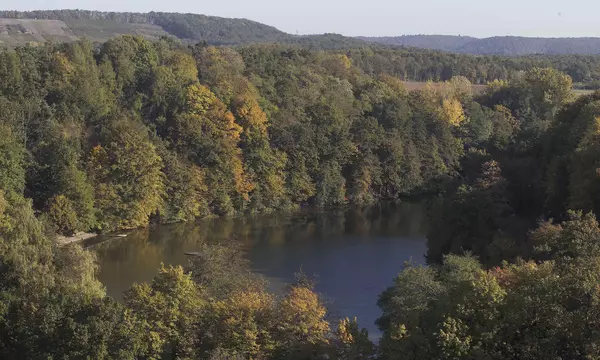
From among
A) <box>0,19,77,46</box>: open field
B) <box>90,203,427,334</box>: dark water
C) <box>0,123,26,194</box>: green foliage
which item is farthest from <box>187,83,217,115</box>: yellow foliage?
<box>0,19,77,46</box>: open field

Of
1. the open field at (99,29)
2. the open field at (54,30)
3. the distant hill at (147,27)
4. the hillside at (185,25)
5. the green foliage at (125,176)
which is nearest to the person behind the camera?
the green foliage at (125,176)

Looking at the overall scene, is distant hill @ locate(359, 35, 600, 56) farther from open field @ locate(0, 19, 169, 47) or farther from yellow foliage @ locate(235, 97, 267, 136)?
yellow foliage @ locate(235, 97, 267, 136)

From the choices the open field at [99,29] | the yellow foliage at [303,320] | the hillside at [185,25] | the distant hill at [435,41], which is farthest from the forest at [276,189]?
the distant hill at [435,41]

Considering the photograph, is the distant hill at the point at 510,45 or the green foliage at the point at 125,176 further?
the distant hill at the point at 510,45

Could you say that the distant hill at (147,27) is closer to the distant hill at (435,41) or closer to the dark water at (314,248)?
the dark water at (314,248)

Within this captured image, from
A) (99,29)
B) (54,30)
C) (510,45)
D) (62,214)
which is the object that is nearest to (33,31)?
(54,30)

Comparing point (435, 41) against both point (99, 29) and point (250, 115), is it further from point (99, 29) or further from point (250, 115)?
point (250, 115)
